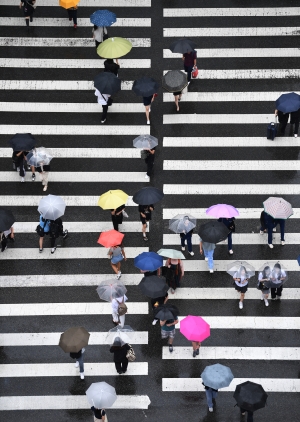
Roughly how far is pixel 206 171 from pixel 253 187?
1.50 meters

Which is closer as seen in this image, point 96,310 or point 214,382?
→ point 214,382

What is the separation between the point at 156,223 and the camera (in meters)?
28.5

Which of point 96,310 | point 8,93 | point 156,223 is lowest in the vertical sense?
point 96,310

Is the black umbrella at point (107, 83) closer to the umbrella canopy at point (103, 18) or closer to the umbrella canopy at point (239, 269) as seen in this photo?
the umbrella canopy at point (103, 18)

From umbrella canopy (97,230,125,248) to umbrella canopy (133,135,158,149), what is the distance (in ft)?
10.6

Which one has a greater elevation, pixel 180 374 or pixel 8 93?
pixel 8 93

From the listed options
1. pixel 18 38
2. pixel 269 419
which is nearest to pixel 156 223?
pixel 269 419

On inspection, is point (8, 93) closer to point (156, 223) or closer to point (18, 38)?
point (18, 38)

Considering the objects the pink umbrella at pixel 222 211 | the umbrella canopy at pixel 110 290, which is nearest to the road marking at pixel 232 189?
the pink umbrella at pixel 222 211

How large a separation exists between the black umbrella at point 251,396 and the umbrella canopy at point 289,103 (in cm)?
985

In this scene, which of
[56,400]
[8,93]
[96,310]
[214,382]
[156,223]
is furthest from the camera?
[8,93]

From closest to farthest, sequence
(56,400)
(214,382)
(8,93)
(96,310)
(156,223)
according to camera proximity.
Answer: (214,382) → (56,400) → (96,310) → (156,223) → (8,93)

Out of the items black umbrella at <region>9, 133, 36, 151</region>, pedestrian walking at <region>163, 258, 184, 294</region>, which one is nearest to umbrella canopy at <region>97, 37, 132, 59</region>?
black umbrella at <region>9, 133, 36, 151</region>

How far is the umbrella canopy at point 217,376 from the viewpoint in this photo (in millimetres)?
22781
